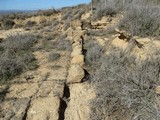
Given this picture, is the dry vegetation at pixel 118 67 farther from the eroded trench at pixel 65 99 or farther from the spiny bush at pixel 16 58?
the eroded trench at pixel 65 99

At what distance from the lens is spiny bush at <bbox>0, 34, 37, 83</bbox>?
8.45m

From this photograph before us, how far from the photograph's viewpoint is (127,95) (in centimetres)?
500

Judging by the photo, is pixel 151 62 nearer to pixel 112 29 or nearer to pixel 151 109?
pixel 151 109

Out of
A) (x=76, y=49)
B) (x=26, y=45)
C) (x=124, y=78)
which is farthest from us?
(x=26, y=45)

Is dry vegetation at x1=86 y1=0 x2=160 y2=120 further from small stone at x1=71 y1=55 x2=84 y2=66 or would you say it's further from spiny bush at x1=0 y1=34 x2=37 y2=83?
spiny bush at x1=0 y1=34 x2=37 y2=83

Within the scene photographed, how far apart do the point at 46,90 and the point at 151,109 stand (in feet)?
10.4

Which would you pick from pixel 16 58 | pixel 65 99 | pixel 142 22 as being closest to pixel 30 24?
pixel 142 22

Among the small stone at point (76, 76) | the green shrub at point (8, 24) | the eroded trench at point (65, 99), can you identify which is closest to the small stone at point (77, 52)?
the eroded trench at point (65, 99)

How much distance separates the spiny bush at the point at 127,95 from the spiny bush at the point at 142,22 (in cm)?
558

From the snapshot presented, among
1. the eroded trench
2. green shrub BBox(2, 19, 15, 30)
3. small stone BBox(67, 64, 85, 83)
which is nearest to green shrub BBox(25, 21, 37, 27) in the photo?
green shrub BBox(2, 19, 15, 30)

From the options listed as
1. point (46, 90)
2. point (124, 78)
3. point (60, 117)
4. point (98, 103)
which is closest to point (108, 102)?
point (98, 103)

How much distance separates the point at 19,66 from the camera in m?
9.04

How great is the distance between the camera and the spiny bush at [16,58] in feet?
27.7

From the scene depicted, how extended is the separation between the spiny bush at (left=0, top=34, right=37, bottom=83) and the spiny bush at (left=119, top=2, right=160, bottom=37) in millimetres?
4004
